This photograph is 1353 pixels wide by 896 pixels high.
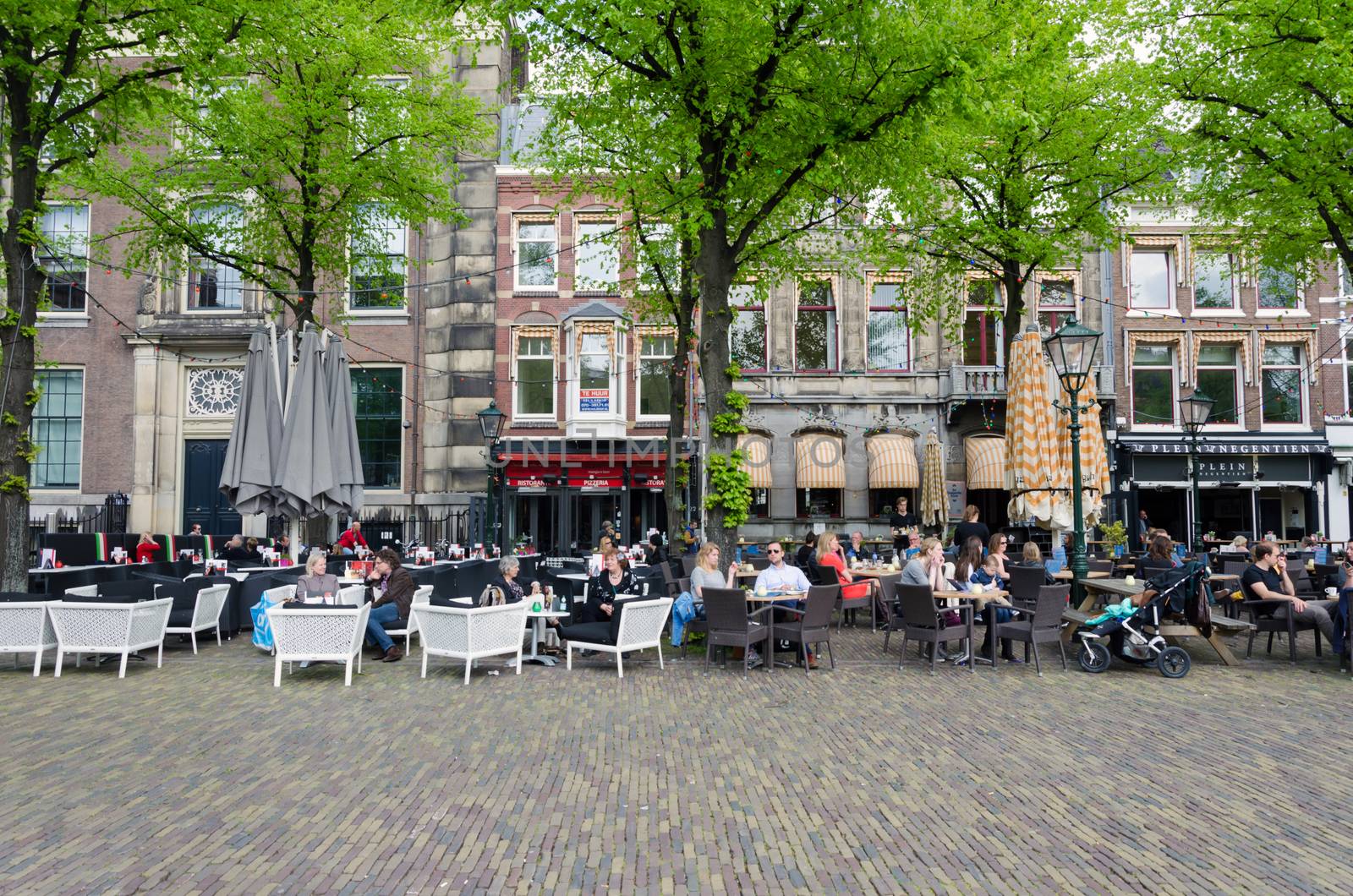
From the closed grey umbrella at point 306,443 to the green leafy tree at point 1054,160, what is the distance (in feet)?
35.4

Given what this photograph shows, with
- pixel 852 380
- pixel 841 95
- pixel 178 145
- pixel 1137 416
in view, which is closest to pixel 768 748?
pixel 841 95

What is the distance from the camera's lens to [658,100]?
42.8 ft

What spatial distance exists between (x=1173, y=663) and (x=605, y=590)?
6.19 metres

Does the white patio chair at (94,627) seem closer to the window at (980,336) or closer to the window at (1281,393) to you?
the window at (980,336)

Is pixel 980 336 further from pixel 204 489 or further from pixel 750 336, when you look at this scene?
pixel 204 489

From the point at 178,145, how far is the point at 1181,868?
95.4 ft

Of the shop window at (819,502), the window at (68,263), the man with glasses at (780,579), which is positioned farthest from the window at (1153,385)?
the window at (68,263)

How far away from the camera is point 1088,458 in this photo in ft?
51.9

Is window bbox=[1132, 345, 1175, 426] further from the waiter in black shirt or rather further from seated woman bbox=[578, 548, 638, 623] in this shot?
seated woman bbox=[578, 548, 638, 623]

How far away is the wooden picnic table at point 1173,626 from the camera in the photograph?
33.9 feet

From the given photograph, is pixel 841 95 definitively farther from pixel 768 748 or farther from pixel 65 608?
pixel 65 608

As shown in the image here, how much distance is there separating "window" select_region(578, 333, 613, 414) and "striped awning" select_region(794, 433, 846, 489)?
535 centimetres

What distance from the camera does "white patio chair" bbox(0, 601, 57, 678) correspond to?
32.0ft

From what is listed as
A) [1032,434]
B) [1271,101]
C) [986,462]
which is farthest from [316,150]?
[986,462]
